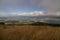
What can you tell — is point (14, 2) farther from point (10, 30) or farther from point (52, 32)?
point (52, 32)

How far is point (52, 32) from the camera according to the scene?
1.62 ft

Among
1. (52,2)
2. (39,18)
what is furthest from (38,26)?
(52,2)

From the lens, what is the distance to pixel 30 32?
1.65 feet

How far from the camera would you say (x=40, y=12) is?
0.56 m

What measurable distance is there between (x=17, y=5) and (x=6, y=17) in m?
0.09

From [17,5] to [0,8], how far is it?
99 millimetres

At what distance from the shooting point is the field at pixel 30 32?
0.49m

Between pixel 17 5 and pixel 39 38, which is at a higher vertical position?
pixel 17 5

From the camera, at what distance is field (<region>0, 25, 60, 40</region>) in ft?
1.62

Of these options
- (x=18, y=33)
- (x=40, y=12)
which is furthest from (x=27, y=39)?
(x=40, y=12)

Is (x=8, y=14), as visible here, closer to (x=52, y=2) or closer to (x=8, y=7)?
(x=8, y=7)

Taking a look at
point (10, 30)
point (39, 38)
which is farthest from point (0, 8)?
point (39, 38)

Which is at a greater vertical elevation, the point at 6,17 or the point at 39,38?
the point at 6,17

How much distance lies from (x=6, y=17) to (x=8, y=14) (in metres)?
0.02
